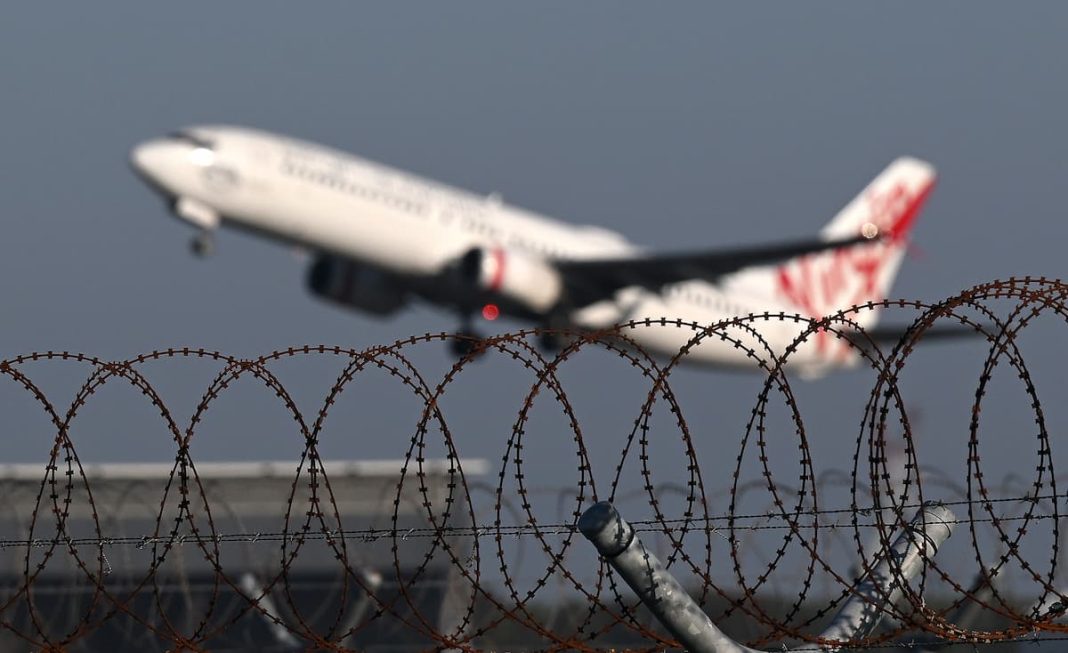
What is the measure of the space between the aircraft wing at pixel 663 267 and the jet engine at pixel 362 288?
5.32 m

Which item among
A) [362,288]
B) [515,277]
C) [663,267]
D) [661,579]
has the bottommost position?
[661,579]

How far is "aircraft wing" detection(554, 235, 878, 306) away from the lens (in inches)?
2313

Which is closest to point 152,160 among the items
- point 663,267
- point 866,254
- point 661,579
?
point 663,267

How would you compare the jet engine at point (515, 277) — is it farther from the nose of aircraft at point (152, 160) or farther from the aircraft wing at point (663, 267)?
the nose of aircraft at point (152, 160)

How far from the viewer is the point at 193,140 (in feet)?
188

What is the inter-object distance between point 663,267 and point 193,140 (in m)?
14.8

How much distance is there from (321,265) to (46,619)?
978 inches

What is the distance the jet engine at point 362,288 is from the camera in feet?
200

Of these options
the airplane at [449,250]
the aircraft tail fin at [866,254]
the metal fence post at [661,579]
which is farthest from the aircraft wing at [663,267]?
the metal fence post at [661,579]

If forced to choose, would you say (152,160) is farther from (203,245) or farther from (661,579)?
(661,579)

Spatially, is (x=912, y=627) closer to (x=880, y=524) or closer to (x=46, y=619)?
(x=880, y=524)

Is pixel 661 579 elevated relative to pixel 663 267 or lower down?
lower down

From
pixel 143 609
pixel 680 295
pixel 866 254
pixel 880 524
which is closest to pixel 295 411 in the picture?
pixel 880 524

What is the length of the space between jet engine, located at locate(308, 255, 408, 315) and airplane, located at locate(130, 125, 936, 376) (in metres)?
0.04
